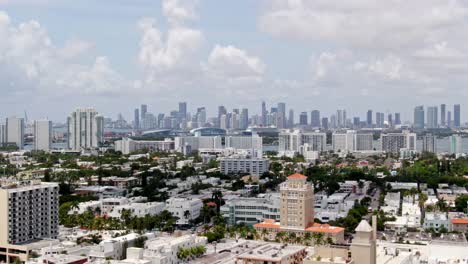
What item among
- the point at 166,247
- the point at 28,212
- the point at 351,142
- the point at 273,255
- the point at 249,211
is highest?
the point at 351,142

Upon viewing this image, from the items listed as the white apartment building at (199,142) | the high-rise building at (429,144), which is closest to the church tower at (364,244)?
the white apartment building at (199,142)

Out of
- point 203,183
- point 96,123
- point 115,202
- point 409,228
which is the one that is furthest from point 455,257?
point 96,123

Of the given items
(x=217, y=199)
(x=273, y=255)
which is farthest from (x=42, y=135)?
(x=273, y=255)

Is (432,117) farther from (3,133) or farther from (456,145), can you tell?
(3,133)

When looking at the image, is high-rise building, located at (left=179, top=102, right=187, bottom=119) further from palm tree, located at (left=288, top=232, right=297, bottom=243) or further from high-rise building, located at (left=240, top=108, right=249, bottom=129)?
palm tree, located at (left=288, top=232, right=297, bottom=243)

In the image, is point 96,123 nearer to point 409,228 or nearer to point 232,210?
point 232,210

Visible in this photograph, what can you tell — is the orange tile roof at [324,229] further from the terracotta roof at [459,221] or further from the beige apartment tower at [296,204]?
the terracotta roof at [459,221]
